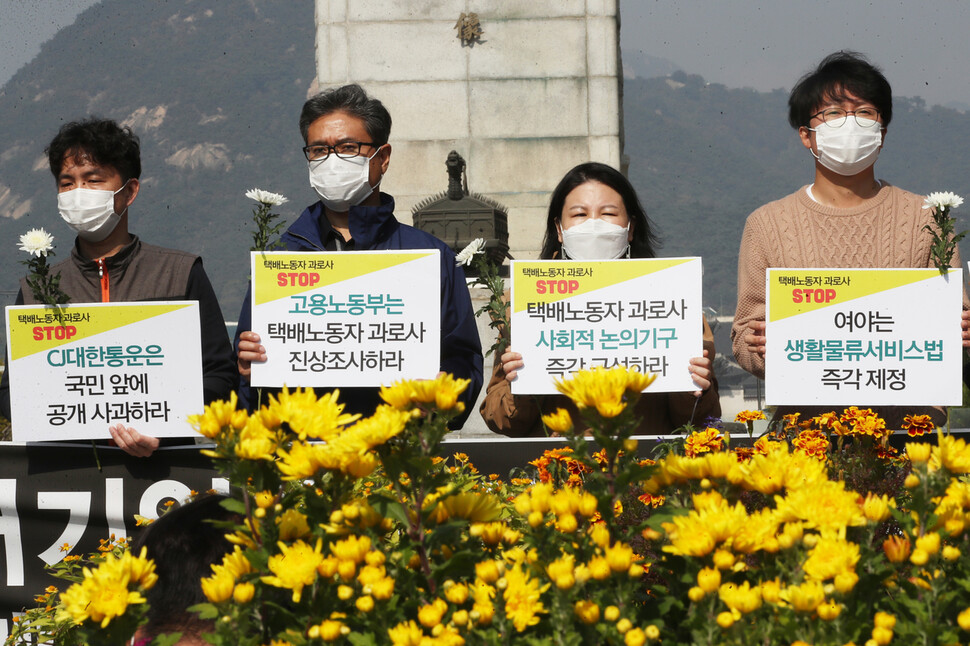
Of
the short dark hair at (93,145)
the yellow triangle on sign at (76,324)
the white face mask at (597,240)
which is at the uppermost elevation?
the short dark hair at (93,145)

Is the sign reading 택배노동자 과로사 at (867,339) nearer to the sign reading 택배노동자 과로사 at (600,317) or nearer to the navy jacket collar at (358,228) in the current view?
the sign reading 택배노동자 과로사 at (600,317)

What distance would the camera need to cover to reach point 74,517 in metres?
3.60

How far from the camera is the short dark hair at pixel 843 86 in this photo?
4.13 metres

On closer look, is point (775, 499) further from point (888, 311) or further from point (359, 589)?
point (888, 311)

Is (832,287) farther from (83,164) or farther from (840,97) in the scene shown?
(83,164)

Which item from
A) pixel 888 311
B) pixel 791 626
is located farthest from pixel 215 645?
pixel 888 311

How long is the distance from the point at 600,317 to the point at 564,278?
0.63 ft

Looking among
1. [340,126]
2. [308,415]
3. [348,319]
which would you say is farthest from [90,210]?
[308,415]

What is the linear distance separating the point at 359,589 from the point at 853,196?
3279 millimetres

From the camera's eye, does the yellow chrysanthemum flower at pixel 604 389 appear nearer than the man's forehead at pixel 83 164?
Yes

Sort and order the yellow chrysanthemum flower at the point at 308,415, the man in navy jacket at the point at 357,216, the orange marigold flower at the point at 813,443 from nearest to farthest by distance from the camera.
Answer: the yellow chrysanthemum flower at the point at 308,415, the orange marigold flower at the point at 813,443, the man in navy jacket at the point at 357,216

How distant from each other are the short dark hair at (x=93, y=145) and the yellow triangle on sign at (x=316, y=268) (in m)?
0.88

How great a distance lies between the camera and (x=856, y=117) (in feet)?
13.5

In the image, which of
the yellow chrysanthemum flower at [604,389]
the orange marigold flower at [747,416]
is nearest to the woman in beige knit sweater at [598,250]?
the orange marigold flower at [747,416]
